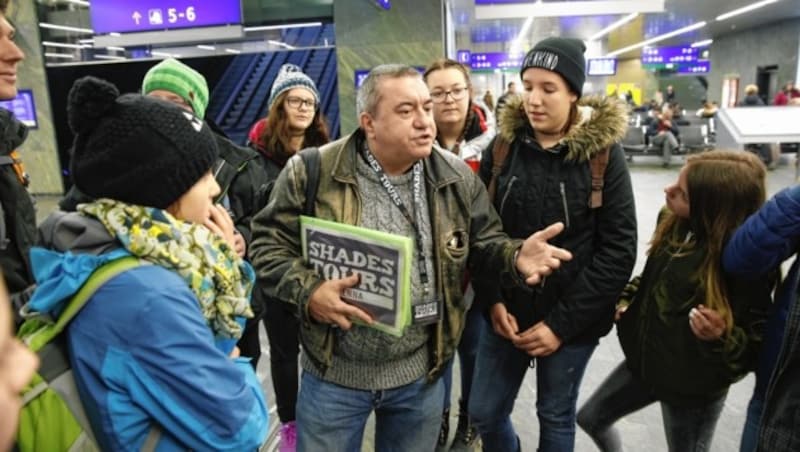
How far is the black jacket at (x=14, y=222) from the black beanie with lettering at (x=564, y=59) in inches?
70.1

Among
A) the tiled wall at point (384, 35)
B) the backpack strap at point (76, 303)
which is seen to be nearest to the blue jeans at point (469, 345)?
the backpack strap at point (76, 303)

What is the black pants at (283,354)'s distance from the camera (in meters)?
2.65

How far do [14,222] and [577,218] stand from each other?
1840mm

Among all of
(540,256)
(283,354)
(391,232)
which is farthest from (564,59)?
(283,354)

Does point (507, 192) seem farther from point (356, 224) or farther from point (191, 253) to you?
point (191, 253)

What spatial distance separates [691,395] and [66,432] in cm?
176

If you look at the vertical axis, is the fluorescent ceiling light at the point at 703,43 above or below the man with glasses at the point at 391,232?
above

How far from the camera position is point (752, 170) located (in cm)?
174

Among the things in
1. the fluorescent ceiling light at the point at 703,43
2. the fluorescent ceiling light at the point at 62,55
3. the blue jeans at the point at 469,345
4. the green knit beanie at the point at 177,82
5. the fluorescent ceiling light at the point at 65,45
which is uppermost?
the fluorescent ceiling light at the point at 703,43

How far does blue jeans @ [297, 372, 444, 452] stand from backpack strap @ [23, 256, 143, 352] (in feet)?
2.70

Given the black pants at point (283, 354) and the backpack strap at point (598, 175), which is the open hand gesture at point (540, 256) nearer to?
the backpack strap at point (598, 175)

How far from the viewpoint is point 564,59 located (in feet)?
6.20

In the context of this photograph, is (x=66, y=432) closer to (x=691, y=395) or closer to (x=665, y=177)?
(x=691, y=395)

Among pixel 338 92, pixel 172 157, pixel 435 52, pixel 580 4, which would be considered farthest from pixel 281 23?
Result: pixel 172 157
